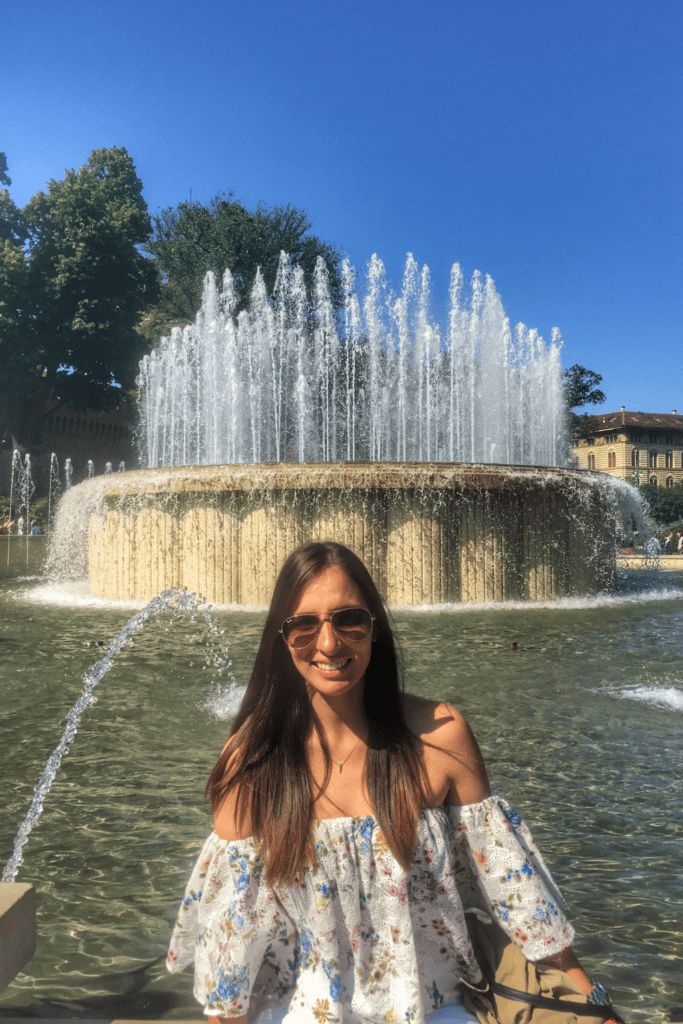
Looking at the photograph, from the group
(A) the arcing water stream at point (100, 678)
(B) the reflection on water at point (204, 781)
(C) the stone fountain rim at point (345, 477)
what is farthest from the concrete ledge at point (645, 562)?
(A) the arcing water stream at point (100, 678)

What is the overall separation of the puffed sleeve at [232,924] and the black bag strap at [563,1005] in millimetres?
401

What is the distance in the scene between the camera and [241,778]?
1430mm

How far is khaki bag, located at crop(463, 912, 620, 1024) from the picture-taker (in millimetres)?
1349

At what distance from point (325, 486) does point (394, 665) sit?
23.8ft

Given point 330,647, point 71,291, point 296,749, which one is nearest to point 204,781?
point 296,749

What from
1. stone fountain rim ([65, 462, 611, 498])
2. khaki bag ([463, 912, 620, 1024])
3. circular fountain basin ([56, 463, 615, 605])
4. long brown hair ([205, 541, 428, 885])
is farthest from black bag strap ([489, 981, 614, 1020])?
stone fountain rim ([65, 462, 611, 498])

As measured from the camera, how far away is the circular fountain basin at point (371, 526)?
28.9 ft

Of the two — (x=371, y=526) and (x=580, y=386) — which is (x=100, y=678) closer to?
(x=371, y=526)

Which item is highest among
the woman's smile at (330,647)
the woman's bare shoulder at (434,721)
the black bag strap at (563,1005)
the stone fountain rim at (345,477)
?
the stone fountain rim at (345,477)

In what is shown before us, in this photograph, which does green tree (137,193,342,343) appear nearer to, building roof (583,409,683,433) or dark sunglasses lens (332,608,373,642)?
dark sunglasses lens (332,608,373,642)

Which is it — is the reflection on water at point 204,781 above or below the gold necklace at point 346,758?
below

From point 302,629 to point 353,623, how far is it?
0.09 meters

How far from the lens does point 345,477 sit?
28.7 feet

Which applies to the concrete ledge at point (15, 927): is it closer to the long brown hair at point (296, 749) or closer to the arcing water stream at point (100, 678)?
the long brown hair at point (296, 749)
